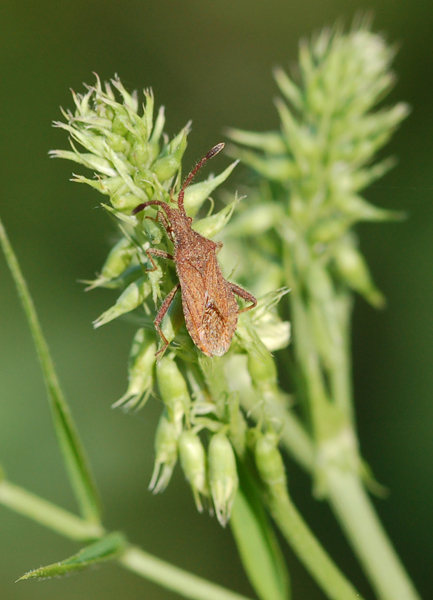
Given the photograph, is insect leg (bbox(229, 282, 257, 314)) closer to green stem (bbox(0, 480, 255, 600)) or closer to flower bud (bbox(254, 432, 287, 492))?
flower bud (bbox(254, 432, 287, 492))

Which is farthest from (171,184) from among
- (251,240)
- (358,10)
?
(358,10)

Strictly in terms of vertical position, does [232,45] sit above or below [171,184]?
above

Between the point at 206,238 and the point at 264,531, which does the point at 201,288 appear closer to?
the point at 206,238

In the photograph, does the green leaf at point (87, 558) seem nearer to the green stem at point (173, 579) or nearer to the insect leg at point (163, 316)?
the green stem at point (173, 579)

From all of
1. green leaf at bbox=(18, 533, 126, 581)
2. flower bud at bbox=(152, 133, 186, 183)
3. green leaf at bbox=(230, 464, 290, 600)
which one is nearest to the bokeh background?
green leaf at bbox=(230, 464, 290, 600)

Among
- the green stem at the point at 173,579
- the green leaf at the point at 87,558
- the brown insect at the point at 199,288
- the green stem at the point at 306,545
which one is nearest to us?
the green leaf at the point at 87,558

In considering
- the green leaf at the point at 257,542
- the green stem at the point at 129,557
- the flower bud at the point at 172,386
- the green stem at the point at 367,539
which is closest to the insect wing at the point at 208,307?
the flower bud at the point at 172,386

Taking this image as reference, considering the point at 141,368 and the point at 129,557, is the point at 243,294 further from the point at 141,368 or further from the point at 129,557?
the point at 129,557
